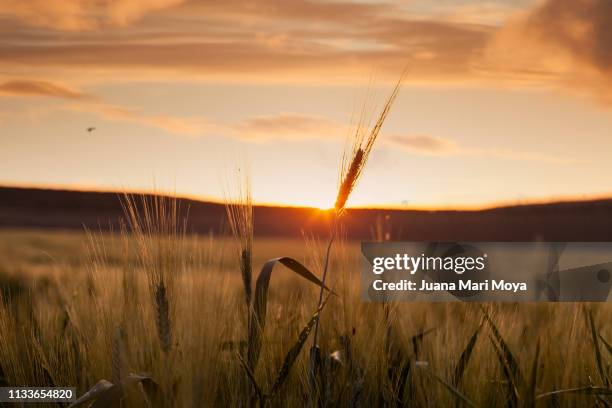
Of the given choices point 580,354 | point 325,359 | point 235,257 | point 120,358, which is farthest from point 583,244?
point 120,358

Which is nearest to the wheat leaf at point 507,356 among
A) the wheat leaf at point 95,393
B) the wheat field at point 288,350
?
the wheat field at point 288,350

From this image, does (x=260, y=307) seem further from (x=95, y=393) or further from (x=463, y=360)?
(x=463, y=360)

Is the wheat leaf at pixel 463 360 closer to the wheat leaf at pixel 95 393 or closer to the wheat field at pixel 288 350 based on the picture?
the wheat field at pixel 288 350

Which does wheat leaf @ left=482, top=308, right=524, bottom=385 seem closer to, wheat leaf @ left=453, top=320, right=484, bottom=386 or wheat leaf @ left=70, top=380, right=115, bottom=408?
wheat leaf @ left=453, top=320, right=484, bottom=386

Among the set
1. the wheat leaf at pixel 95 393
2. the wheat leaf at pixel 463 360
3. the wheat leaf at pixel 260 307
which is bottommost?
the wheat leaf at pixel 95 393

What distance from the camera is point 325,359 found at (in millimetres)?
2539

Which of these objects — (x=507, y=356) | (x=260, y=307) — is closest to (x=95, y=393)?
(x=260, y=307)

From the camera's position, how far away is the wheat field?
225 centimetres

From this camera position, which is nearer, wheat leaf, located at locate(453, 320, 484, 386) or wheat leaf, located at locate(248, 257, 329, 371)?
wheat leaf, located at locate(248, 257, 329, 371)

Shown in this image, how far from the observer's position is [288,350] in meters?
2.69

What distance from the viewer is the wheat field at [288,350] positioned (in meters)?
2.25

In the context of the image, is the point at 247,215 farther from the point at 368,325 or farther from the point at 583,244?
the point at 583,244

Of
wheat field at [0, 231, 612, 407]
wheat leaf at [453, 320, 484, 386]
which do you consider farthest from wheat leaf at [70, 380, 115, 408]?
wheat leaf at [453, 320, 484, 386]

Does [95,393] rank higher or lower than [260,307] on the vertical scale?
lower
